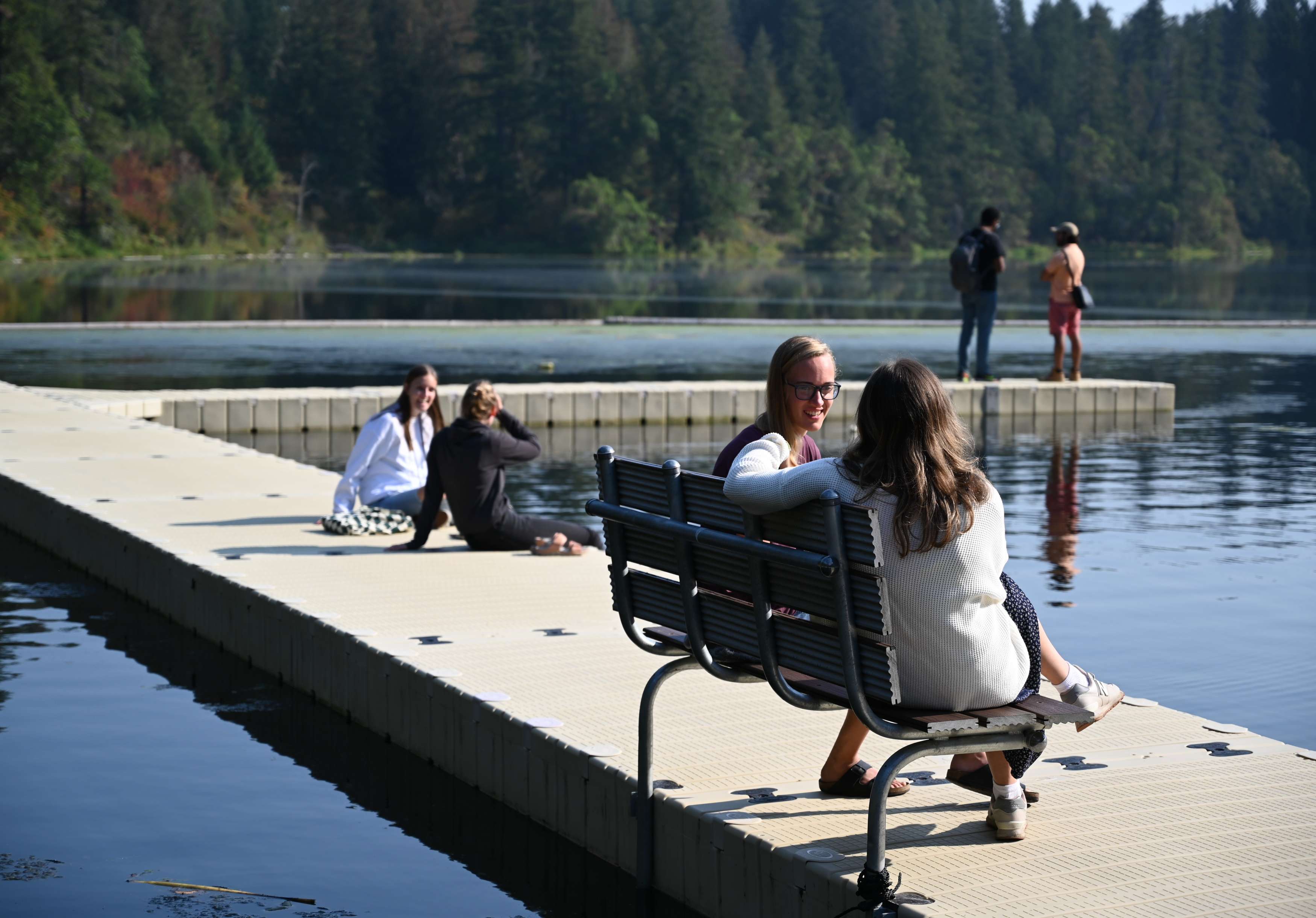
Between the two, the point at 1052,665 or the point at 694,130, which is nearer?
the point at 1052,665

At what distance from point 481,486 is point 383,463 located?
3.98 feet

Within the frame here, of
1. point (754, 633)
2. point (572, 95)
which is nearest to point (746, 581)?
point (754, 633)

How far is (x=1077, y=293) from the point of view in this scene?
20016mm

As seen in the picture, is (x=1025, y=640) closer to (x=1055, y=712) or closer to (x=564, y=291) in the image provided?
(x=1055, y=712)

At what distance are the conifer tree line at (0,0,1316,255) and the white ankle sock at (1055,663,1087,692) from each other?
74.2 meters

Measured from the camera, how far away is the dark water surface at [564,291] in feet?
129

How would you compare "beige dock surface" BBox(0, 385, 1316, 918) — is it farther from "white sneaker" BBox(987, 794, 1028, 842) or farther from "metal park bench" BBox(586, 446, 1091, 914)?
"metal park bench" BBox(586, 446, 1091, 914)

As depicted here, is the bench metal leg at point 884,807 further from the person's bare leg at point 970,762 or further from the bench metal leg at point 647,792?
the bench metal leg at point 647,792

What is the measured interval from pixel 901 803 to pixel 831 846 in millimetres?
461

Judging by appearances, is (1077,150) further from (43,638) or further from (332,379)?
(43,638)

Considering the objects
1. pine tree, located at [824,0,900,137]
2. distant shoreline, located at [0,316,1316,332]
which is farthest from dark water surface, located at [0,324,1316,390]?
pine tree, located at [824,0,900,137]

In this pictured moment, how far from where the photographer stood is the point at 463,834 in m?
5.90

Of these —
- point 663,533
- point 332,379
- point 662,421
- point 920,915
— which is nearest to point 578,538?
point 663,533

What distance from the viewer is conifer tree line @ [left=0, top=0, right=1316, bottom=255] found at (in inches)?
3381
